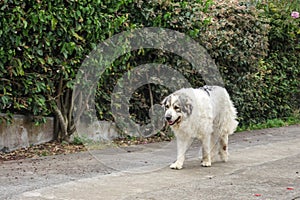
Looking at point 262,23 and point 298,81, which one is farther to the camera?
point 298,81

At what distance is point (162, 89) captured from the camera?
9.54m

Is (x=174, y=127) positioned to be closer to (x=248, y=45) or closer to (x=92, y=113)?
(x=92, y=113)

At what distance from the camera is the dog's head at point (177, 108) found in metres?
6.36

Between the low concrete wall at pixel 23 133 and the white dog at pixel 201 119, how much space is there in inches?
99.5

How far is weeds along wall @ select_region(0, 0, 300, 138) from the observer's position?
7254 mm

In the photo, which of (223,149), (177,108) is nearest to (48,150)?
(177,108)

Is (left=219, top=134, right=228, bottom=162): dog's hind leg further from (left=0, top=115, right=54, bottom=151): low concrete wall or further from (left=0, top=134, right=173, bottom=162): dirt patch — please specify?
(left=0, top=115, right=54, bottom=151): low concrete wall

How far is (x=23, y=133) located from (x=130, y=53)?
2.30 metres

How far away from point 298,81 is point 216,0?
4.65 meters

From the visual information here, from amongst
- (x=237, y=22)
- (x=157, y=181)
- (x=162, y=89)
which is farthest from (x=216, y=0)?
(x=157, y=181)

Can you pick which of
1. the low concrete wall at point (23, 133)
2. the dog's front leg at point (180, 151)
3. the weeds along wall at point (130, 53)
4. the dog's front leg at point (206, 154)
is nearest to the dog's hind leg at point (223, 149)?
the dog's front leg at point (206, 154)

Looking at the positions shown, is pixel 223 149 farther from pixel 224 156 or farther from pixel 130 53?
pixel 130 53

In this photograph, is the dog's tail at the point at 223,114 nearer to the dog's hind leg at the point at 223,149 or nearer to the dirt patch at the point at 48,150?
the dog's hind leg at the point at 223,149

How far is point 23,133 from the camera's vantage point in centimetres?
784
